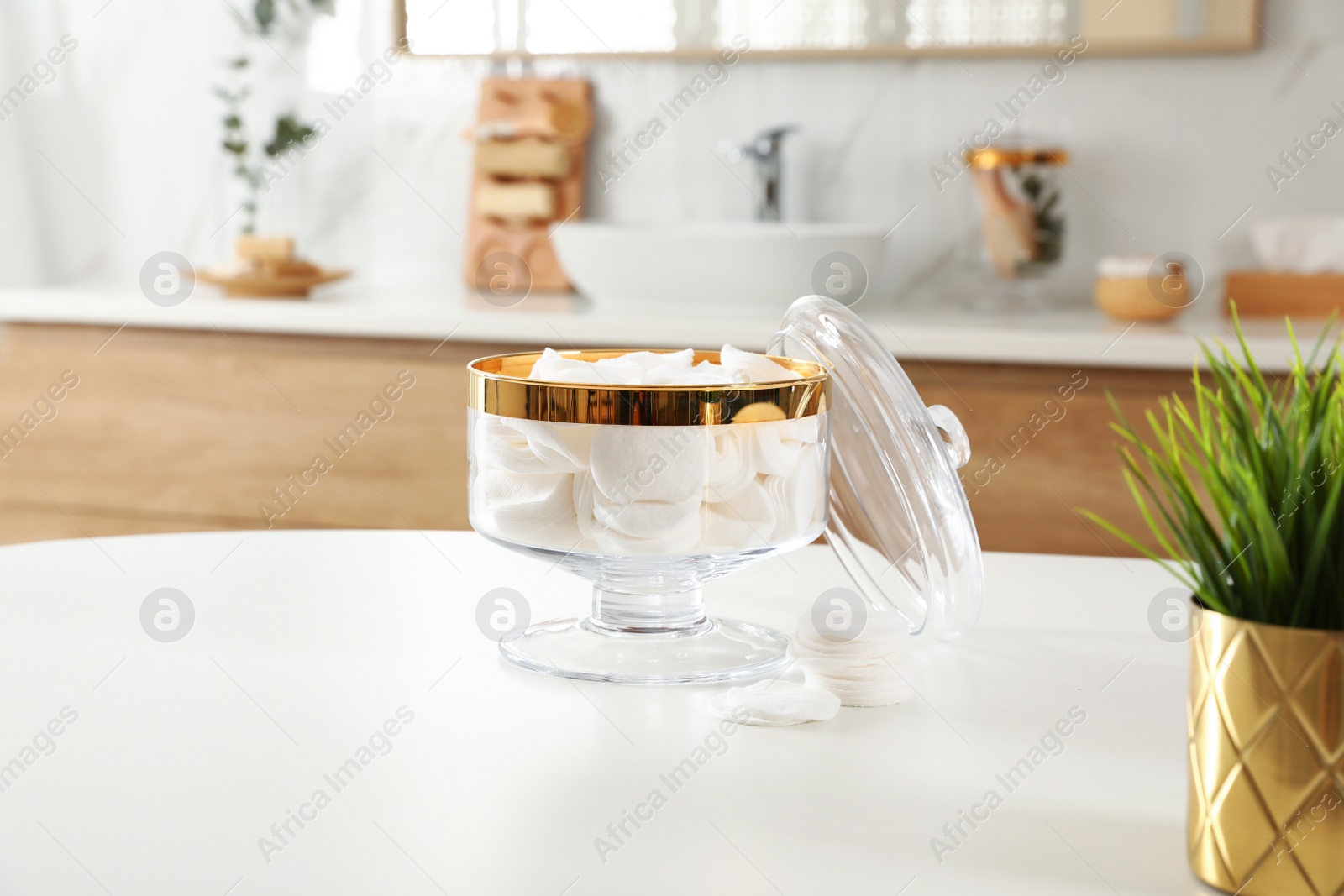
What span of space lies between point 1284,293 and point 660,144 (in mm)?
1091

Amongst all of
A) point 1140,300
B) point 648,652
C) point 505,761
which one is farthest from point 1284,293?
point 505,761

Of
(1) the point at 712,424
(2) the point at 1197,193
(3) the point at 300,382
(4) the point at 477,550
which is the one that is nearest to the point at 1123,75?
(2) the point at 1197,193

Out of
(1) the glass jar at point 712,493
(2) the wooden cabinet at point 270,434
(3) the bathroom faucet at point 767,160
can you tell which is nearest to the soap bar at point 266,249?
(2) the wooden cabinet at point 270,434

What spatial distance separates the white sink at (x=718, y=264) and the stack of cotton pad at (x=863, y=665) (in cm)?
120

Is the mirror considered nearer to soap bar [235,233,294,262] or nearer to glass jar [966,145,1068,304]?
glass jar [966,145,1068,304]

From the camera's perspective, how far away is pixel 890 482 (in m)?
0.70

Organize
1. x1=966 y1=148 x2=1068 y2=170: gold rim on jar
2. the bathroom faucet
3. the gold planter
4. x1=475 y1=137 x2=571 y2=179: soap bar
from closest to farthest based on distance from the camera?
the gold planter → x1=966 y1=148 x2=1068 y2=170: gold rim on jar → the bathroom faucet → x1=475 y1=137 x2=571 y2=179: soap bar

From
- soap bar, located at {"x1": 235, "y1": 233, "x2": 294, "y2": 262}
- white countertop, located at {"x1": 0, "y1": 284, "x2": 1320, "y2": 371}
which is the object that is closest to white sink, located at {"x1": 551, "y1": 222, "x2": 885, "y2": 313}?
white countertop, located at {"x1": 0, "y1": 284, "x2": 1320, "y2": 371}

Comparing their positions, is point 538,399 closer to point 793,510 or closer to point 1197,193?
point 793,510

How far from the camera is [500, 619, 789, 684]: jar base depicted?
2.19ft

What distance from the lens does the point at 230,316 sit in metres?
1.87

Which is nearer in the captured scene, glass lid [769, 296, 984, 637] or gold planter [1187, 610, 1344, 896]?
gold planter [1187, 610, 1344, 896]

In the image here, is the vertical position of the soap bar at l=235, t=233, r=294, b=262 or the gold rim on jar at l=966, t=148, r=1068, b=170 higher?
the gold rim on jar at l=966, t=148, r=1068, b=170

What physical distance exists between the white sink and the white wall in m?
0.36
